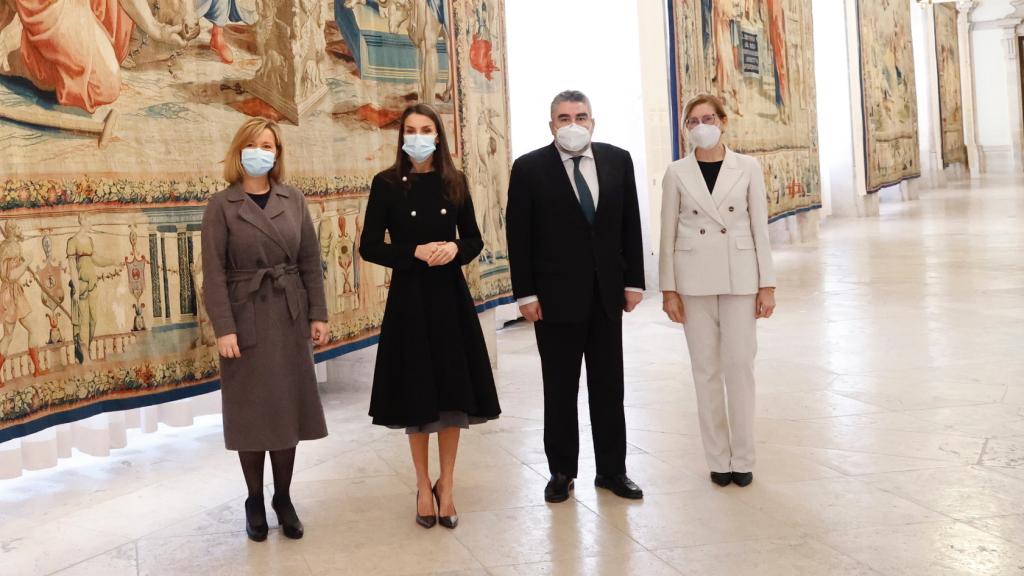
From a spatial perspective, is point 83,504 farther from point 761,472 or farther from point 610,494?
point 761,472

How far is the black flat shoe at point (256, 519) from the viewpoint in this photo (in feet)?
17.0

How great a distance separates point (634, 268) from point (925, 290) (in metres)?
7.86

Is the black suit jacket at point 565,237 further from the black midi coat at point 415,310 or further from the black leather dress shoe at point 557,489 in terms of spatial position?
the black leather dress shoe at point 557,489

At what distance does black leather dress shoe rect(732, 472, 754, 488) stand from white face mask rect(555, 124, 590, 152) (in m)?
1.79

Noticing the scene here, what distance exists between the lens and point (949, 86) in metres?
38.8

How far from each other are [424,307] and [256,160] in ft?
3.21

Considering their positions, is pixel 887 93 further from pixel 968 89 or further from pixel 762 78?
pixel 968 89

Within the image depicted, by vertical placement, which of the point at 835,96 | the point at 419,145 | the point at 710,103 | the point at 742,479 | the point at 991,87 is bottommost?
the point at 742,479

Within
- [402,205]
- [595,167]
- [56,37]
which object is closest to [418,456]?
[402,205]

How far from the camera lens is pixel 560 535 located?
5.07 metres

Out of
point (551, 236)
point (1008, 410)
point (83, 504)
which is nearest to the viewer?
point (551, 236)

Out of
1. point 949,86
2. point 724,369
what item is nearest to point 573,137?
point 724,369

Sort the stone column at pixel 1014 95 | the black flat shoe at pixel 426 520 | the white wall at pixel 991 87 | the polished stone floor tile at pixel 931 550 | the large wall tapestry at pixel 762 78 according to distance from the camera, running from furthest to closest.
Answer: the white wall at pixel 991 87, the stone column at pixel 1014 95, the large wall tapestry at pixel 762 78, the black flat shoe at pixel 426 520, the polished stone floor tile at pixel 931 550

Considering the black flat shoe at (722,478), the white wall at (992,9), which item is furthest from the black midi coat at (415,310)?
the white wall at (992,9)
